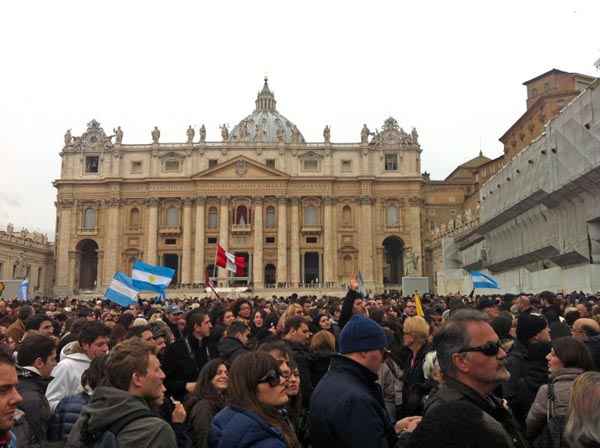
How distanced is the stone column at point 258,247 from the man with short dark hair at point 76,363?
169ft

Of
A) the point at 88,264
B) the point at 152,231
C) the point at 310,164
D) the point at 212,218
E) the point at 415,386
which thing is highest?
the point at 310,164

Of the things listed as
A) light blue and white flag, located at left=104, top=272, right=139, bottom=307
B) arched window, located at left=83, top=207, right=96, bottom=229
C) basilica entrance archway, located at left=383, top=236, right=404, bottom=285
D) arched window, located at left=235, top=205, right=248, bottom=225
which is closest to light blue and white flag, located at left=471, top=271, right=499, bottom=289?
light blue and white flag, located at left=104, top=272, right=139, bottom=307

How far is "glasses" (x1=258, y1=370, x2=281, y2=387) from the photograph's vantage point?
11.2 ft

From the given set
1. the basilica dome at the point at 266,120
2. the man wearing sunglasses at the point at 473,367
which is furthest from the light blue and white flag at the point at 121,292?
the basilica dome at the point at 266,120

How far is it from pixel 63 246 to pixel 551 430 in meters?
61.6

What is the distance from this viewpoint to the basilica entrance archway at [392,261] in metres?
62.5

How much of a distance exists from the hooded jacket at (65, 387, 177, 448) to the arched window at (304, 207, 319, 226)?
57.2 metres

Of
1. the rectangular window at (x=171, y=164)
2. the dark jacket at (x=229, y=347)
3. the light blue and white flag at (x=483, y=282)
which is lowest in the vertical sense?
the dark jacket at (x=229, y=347)

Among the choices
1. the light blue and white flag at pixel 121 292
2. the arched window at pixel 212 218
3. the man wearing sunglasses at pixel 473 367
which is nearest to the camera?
the man wearing sunglasses at pixel 473 367

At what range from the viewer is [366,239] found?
59062 mm

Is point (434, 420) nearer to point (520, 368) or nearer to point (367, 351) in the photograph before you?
point (367, 351)

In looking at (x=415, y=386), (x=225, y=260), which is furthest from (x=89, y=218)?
(x=415, y=386)

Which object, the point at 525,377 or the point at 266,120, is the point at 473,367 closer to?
the point at 525,377

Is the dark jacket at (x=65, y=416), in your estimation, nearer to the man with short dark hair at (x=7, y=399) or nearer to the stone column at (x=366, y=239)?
the man with short dark hair at (x=7, y=399)
